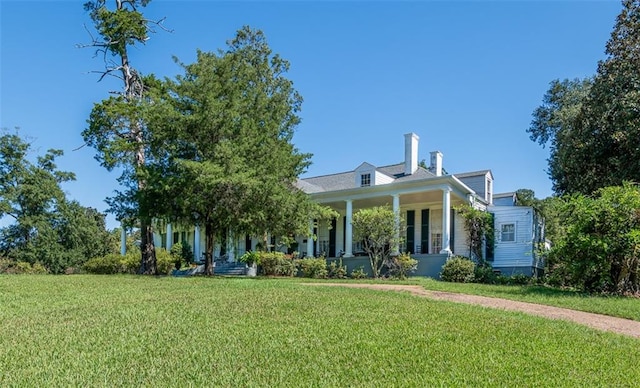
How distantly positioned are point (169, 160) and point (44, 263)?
16.2 m

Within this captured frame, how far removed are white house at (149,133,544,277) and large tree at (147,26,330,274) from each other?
2.48 m

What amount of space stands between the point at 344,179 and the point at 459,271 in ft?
29.1

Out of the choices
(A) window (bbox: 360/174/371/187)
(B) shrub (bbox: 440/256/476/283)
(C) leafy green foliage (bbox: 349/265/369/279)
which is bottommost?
(C) leafy green foliage (bbox: 349/265/369/279)

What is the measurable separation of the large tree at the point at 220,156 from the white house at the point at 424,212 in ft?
8.15

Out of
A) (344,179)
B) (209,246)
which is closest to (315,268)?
(209,246)

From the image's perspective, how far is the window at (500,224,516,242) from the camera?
Answer: 22086mm

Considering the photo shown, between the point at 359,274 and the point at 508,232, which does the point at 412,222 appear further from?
the point at 359,274

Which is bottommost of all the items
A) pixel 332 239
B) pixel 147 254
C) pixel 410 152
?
pixel 147 254

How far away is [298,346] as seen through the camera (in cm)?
596

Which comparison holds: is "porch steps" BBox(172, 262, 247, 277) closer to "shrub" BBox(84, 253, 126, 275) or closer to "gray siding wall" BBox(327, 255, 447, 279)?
"shrub" BBox(84, 253, 126, 275)

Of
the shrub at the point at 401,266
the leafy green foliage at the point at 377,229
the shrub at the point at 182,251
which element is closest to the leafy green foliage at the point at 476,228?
the shrub at the point at 401,266

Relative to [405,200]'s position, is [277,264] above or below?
below

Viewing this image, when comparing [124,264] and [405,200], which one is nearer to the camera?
[405,200]

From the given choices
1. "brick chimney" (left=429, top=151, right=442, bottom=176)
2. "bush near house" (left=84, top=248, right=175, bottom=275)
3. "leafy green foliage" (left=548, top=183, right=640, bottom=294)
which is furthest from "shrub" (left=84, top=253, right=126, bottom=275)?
"leafy green foliage" (left=548, top=183, right=640, bottom=294)
